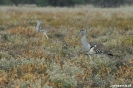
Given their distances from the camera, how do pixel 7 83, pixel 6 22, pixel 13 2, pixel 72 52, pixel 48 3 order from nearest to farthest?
pixel 7 83 → pixel 72 52 → pixel 6 22 → pixel 48 3 → pixel 13 2

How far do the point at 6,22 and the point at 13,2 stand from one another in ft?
120

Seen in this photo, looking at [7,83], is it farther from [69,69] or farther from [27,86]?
[69,69]

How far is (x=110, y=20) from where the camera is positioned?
71.2 ft

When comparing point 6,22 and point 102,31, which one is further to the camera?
point 6,22

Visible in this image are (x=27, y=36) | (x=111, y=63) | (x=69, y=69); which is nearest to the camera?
(x=69, y=69)

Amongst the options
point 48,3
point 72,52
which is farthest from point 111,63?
point 48,3

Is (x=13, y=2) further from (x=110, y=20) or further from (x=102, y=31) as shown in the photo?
(x=102, y=31)

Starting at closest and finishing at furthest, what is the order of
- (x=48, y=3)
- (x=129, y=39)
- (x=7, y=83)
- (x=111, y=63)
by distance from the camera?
(x=7, y=83) < (x=111, y=63) < (x=129, y=39) < (x=48, y=3)

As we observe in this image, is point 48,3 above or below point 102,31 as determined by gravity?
below

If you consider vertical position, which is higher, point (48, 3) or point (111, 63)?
point (111, 63)

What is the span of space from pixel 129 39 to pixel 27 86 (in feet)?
24.3

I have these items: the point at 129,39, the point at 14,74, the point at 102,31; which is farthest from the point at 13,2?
the point at 14,74

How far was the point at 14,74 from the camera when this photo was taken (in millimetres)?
8078

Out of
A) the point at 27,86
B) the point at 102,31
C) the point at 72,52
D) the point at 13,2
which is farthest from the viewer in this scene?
the point at 13,2
